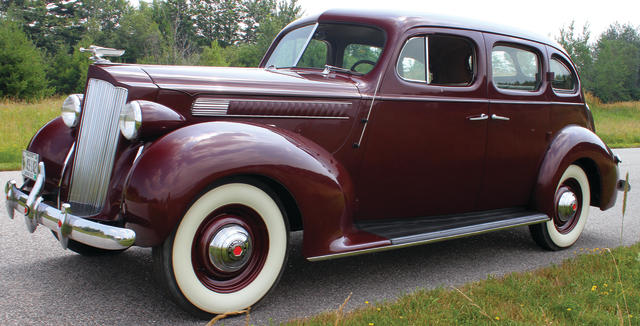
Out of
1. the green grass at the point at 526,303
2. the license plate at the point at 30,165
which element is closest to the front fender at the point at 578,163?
the green grass at the point at 526,303

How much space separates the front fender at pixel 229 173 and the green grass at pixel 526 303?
1.73 feet

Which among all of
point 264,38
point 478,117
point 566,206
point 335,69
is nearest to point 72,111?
point 335,69

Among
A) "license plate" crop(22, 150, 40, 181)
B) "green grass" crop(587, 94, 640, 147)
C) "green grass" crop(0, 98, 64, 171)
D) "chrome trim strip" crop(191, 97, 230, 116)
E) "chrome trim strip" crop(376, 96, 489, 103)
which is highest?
"chrome trim strip" crop(376, 96, 489, 103)

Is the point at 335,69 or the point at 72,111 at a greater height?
the point at 335,69

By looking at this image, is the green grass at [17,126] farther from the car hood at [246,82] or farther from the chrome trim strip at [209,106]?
the chrome trim strip at [209,106]

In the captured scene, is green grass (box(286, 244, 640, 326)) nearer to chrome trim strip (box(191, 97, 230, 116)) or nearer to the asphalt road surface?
the asphalt road surface

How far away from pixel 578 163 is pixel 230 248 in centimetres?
331

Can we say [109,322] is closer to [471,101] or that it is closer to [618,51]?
[471,101]

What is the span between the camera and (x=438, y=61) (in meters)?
3.67

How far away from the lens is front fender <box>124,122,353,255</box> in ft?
7.56

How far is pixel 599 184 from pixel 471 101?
172cm

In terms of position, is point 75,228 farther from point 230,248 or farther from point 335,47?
point 335,47

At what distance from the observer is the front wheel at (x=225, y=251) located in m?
2.41

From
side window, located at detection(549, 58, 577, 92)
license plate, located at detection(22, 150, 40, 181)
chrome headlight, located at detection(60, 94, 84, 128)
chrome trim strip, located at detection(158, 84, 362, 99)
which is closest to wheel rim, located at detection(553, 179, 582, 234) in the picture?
side window, located at detection(549, 58, 577, 92)
